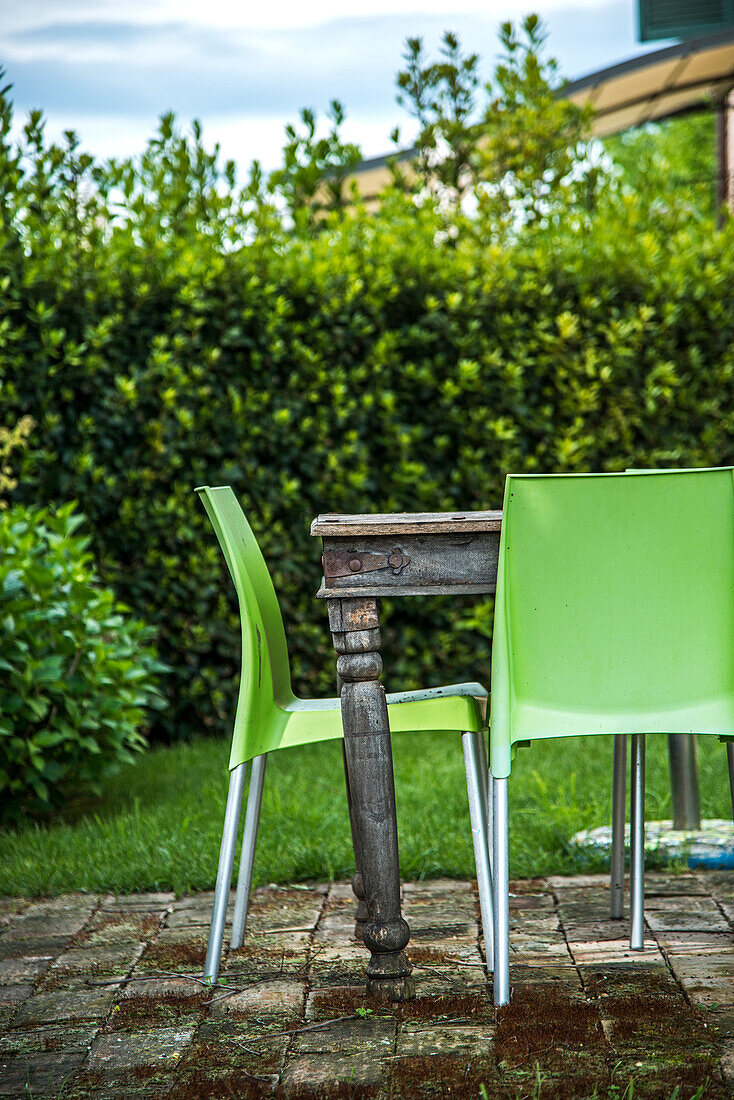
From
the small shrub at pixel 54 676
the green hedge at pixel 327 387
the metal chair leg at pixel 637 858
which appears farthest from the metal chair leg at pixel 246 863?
the green hedge at pixel 327 387

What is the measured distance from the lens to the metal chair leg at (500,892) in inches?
78.4

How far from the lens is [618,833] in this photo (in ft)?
8.93

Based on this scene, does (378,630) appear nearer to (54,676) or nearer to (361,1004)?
(361,1004)

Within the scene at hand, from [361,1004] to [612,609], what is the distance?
37.0 inches

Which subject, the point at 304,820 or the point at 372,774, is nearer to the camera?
the point at 372,774

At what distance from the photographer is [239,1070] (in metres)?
1.90

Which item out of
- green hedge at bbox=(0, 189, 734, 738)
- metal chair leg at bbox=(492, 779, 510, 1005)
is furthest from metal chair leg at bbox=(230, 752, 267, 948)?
green hedge at bbox=(0, 189, 734, 738)

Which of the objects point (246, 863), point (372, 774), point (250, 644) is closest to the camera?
point (372, 774)

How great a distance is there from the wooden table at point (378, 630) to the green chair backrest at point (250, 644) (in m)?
0.28

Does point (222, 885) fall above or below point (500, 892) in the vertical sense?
below

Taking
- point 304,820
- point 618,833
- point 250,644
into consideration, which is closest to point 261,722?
point 250,644

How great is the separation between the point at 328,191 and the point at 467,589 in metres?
4.26

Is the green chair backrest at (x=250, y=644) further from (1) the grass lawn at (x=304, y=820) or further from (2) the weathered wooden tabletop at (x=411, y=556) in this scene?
(1) the grass lawn at (x=304, y=820)

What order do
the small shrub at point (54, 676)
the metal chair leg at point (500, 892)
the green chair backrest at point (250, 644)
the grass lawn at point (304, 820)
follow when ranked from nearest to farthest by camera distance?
the metal chair leg at point (500, 892) < the green chair backrest at point (250, 644) < the grass lawn at point (304, 820) < the small shrub at point (54, 676)
